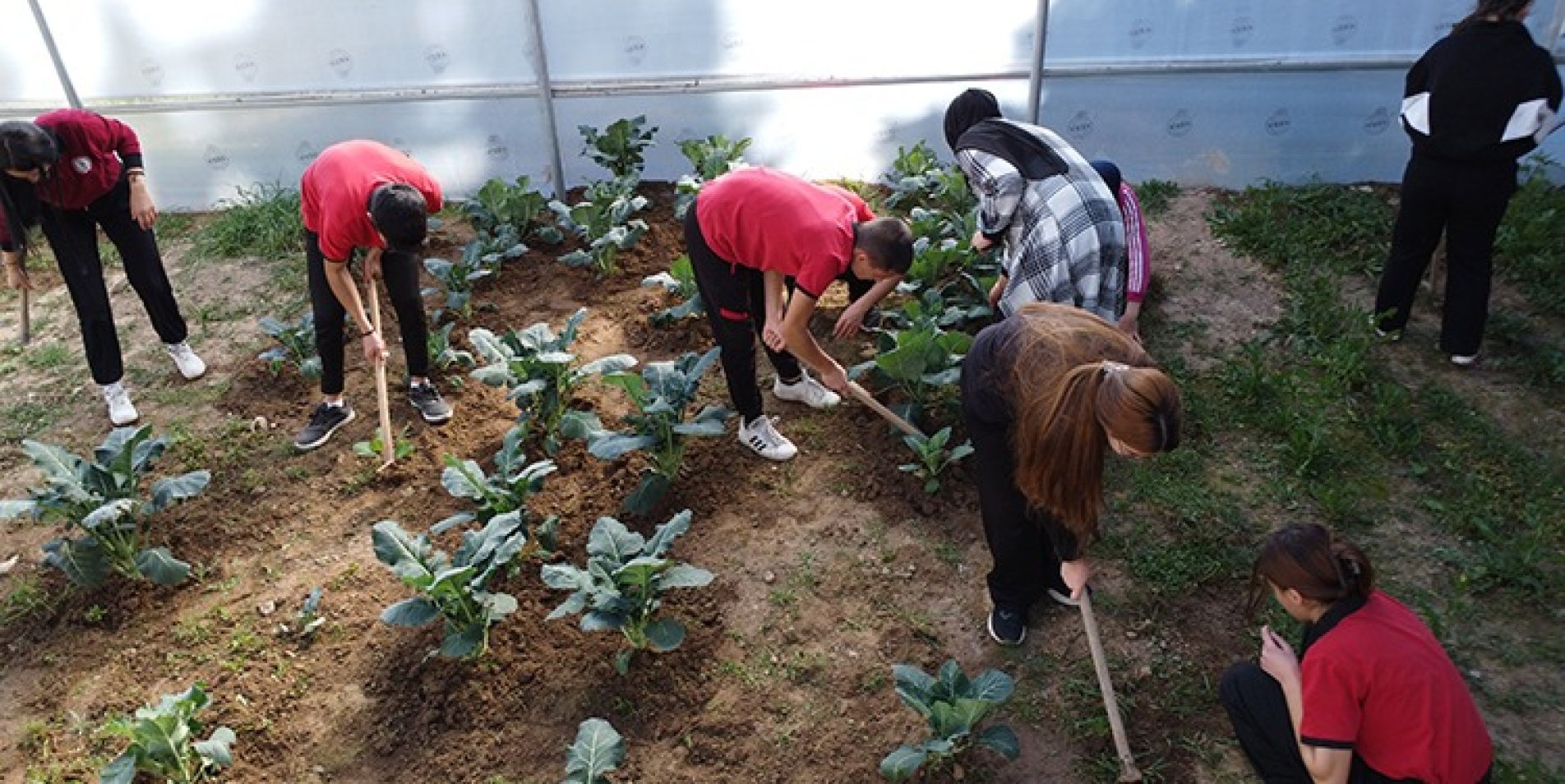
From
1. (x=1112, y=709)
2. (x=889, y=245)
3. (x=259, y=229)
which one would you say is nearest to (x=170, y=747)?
(x=889, y=245)

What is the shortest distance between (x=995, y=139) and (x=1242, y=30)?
113 inches

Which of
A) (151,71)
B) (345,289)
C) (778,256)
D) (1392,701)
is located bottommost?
(1392,701)

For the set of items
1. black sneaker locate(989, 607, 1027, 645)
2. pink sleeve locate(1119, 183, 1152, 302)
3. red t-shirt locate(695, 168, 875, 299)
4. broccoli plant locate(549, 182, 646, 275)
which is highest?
red t-shirt locate(695, 168, 875, 299)

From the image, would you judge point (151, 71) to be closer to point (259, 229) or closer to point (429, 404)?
point (259, 229)

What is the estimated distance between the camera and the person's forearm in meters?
4.13

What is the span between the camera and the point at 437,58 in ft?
21.4

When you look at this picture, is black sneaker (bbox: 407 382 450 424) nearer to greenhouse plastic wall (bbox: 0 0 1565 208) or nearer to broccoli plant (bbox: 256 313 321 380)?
broccoli plant (bbox: 256 313 321 380)

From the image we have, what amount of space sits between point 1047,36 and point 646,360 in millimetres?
3048

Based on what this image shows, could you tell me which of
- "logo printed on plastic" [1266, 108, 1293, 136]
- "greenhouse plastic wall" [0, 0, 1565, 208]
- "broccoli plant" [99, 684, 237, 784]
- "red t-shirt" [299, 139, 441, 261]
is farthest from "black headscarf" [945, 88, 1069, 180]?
"broccoli plant" [99, 684, 237, 784]

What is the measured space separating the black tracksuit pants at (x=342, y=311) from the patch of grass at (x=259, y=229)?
7.49ft

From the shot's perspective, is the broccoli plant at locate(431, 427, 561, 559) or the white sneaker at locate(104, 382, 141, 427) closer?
the broccoli plant at locate(431, 427, 561, 559)

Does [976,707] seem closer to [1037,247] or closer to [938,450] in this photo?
[938,450]

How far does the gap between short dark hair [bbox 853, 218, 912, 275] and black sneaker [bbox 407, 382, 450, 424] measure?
2.41m

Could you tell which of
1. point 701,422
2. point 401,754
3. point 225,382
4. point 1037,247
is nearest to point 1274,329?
point 1037,247
